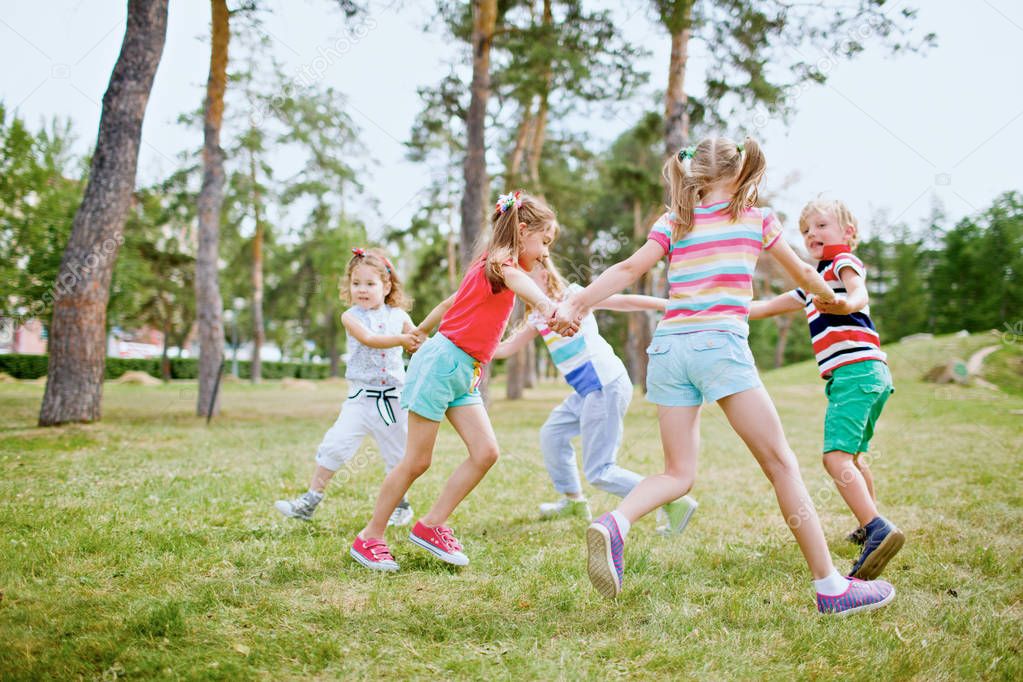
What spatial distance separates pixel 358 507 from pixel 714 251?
3.15 meters

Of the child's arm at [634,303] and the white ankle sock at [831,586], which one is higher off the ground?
the child's arm at [634,303]

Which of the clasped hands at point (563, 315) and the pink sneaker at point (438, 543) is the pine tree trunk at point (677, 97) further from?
the pink sneaker at point (438, 543)

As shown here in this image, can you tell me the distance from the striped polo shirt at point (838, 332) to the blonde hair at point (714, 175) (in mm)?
998

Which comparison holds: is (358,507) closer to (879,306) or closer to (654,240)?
Answer: (654,240)

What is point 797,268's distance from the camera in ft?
9.78

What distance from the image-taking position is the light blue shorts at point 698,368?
281cm

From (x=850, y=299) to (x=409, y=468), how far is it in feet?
7.43

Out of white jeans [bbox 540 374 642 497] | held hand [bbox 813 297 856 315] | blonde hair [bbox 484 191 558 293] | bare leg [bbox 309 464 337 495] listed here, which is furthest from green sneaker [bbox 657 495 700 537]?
bare leg [bbox 309 464 337 495]

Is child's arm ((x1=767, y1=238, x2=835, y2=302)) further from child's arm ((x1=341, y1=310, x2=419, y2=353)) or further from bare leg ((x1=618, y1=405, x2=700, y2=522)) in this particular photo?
child's arm ((x1=341, y1=310, x2=419, y2=353))

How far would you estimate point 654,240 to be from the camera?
2965 mm

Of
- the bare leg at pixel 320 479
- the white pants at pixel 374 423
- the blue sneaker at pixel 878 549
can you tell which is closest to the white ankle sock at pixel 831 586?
the blue sneaker at pixel 878 549

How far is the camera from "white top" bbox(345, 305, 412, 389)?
450 cm

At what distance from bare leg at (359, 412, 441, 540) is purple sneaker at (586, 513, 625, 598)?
→ 3.13 ft

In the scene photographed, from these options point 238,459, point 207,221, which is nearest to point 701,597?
point 238,459
